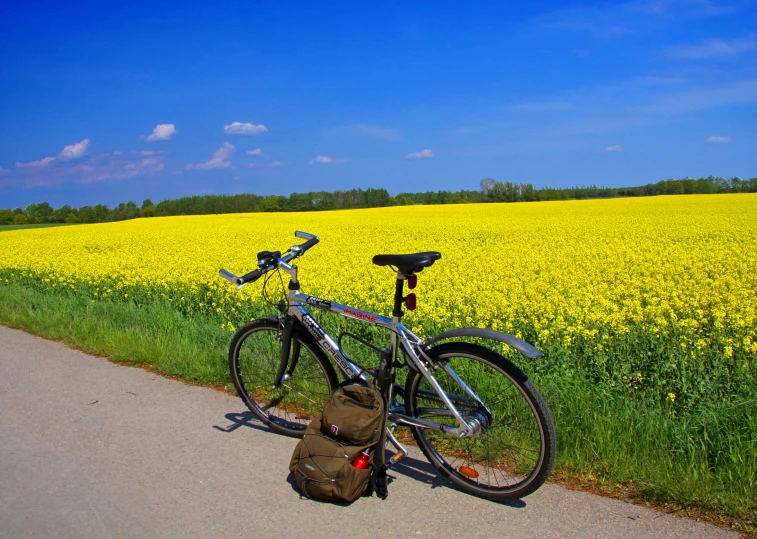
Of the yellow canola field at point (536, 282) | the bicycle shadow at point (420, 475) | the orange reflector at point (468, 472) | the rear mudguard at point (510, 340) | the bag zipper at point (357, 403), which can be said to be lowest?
the bicycle shadow at point (420, 475)

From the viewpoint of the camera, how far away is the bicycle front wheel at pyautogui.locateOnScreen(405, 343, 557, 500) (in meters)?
2.96

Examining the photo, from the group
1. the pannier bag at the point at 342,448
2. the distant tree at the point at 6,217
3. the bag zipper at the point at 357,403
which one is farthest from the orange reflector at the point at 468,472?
the distant tree at the point at 6,217

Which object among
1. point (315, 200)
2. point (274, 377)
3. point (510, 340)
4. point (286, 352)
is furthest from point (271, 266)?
point (315, 200)

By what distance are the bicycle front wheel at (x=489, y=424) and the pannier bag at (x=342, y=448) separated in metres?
0.37

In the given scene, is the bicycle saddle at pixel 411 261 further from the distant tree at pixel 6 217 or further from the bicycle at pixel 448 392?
the distant tree at pixel 6 217

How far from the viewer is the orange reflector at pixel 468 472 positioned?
3.17 metres

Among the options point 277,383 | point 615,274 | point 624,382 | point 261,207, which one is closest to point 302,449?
point 277,383

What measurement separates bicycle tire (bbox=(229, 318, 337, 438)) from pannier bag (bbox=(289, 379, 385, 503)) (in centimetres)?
75

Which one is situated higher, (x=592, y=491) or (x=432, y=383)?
(x=432, y=383)

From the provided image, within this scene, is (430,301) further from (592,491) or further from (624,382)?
(592,491)

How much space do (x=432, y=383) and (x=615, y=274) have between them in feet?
25.3

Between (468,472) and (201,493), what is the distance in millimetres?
1541

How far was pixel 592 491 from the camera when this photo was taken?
3123 millimetres

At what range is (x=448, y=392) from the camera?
3.35 meters
